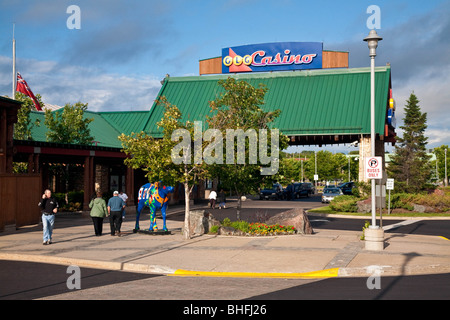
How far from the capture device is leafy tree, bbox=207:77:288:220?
21859 mm

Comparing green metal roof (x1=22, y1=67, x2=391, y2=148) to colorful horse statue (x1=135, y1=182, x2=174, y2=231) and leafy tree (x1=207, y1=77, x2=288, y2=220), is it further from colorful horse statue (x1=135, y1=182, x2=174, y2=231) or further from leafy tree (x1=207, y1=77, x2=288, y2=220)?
→ colorful horse statue (x1=135, y1=182, x2=174, y2=231)

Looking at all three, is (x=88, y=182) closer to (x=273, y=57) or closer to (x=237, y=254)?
(x=237, y=254)

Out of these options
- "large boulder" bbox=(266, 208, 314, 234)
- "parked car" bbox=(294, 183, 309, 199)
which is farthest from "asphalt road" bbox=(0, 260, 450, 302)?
"parked car" bbox=(294, 183, 309, 199)

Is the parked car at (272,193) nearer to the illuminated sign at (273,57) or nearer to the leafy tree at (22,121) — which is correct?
the illuminated sign at (273,57)

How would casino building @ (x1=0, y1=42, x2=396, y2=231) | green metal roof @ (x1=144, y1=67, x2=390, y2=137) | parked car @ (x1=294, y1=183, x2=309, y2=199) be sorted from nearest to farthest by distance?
casino building @ (x1=0, y1=42, x2=396, y2=231) → green metal roof @ (x1=144, y1=67, x2=390, y2=137) → parked car @ (x1=294, y1=183, x2=309, y2=199)

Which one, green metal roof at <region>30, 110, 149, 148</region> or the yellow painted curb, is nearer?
the yellow painted curb

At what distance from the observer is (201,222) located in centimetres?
2023

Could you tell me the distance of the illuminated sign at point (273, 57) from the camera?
44.0 m

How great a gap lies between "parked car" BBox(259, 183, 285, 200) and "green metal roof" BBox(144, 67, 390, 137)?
15216mm

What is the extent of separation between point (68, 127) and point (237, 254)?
24.3 m

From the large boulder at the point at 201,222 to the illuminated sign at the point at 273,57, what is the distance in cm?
2661

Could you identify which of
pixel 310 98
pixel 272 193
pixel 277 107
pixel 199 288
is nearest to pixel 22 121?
pixel 277 107
